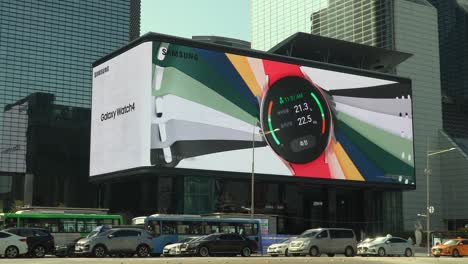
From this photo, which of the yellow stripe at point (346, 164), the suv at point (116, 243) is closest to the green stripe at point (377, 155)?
the yellow stripe at point (346, 164)

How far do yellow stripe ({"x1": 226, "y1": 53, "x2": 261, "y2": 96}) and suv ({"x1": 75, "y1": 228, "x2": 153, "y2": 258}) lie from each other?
139 feet

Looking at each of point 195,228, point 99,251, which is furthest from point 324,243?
point 99,251

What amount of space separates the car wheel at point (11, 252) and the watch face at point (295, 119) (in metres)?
46.7

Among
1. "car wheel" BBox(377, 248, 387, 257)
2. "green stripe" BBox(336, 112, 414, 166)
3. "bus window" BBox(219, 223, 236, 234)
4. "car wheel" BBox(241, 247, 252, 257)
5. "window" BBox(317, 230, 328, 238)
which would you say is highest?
"green stripe" BBox(336, 112, 414, 166)

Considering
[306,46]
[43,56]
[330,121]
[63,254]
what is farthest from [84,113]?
[63,254]

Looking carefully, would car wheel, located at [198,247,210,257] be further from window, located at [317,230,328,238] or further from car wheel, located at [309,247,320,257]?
window, located at [317,230,328,238]

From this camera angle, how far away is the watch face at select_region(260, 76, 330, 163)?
275 ft

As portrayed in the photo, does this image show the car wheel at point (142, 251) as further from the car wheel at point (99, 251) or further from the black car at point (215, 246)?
the black car at point (215, 246)

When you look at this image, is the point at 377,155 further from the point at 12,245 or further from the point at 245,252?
the point at 12,245

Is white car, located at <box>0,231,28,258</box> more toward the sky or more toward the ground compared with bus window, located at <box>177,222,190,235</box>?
more toward the ground

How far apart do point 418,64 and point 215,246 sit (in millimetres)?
93418

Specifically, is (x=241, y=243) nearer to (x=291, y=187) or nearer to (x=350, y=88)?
(x=291, y=187)

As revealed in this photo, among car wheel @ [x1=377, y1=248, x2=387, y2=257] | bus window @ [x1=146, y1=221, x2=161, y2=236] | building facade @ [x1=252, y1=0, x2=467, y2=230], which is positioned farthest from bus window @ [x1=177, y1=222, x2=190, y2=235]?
building facade @ [x1=252, y1=0, x2=467, y2=230]

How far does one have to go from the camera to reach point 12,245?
39688mm
